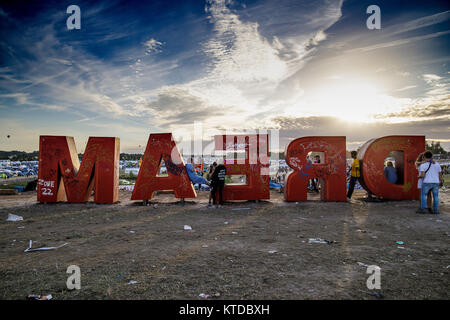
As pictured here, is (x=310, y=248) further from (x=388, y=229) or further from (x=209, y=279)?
(x=388, y=229)

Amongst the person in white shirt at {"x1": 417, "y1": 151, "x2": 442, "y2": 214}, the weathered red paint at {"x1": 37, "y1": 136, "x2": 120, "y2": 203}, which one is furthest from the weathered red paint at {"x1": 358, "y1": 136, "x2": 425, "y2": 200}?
the weathered red paint at {"x1": 37, "y1": 136, "x2": 120, "y2": 203}

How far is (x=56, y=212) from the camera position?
8766 millimetres

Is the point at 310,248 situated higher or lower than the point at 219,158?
lower

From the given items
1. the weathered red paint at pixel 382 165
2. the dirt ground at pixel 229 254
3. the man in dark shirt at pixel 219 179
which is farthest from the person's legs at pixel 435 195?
the man in dark shirt at pixel 219 179

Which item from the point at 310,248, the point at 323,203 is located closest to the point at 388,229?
the point at 310,248

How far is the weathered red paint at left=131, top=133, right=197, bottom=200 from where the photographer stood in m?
10.1

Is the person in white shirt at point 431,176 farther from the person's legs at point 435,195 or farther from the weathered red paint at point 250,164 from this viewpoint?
the weathered red paint at point 250,164

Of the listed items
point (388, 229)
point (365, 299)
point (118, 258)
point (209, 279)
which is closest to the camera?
point (365, 299)

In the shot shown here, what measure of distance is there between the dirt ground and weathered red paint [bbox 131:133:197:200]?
1737 millimetres

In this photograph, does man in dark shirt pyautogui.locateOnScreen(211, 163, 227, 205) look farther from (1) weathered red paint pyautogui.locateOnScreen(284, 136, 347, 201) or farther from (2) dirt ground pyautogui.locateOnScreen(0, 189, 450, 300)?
(1) weathered red paint pyautogui.locateOnScreen(284, 136, 347, 201)

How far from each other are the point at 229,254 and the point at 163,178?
6.21 meters
